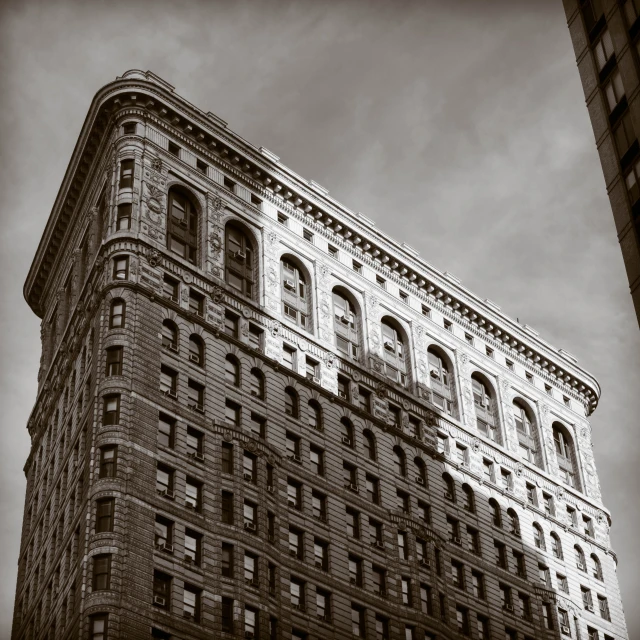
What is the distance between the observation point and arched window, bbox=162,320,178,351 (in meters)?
97.4

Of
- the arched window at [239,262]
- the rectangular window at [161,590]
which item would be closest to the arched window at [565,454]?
the arched window at [239,262]

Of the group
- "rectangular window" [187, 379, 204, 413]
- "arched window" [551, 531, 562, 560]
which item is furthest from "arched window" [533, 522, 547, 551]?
"rectangular window" [187, 379, 204, 413]

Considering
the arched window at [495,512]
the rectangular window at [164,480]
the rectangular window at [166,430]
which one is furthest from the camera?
the arched window at [495,512]

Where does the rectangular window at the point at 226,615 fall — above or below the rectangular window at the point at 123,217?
below

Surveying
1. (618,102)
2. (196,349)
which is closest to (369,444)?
(196,349)

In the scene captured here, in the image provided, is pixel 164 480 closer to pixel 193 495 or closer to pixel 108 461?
pixel 193 495

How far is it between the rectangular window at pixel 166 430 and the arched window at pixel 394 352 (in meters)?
25.3

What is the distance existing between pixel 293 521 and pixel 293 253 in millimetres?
24730

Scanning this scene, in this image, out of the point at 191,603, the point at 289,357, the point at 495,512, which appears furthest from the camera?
the point at 495,512

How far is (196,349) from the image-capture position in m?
99.6

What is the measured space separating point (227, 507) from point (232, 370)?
11.8m

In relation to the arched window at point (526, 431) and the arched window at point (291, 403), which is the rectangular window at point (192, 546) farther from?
the arched window at point (526, 431)

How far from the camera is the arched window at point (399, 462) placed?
109 meters

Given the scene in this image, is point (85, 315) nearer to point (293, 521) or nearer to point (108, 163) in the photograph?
point (108, 163)
